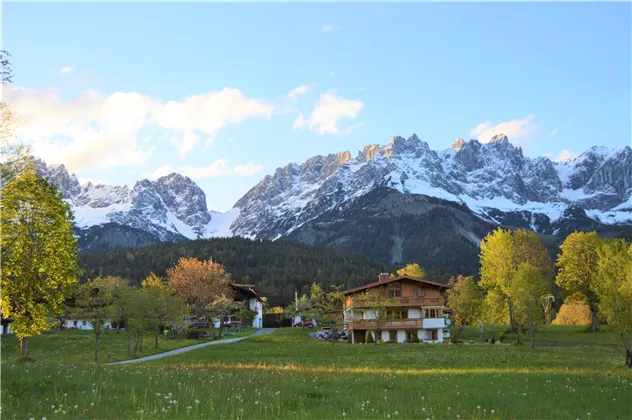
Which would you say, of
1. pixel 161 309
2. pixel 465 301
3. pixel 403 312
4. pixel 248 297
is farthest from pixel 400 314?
pixel 248 297

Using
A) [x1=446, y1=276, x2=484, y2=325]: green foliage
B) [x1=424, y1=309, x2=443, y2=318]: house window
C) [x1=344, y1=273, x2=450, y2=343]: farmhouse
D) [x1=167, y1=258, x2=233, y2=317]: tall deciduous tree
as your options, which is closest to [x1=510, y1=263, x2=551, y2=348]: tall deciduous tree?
[x1=446, y1=276, x2=484, y2=325]: green foliage

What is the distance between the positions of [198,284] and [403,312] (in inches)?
1546

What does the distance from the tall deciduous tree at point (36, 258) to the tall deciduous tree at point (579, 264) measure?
66.0m

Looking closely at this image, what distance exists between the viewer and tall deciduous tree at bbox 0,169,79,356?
117 feet

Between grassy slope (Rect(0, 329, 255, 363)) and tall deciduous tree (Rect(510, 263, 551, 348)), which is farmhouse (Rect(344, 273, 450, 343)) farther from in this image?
grassy slope (Rect(0, 329, 255, 363))

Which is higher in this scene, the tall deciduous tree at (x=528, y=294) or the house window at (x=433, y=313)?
the tall deciduous tree at (x=528, y=294)

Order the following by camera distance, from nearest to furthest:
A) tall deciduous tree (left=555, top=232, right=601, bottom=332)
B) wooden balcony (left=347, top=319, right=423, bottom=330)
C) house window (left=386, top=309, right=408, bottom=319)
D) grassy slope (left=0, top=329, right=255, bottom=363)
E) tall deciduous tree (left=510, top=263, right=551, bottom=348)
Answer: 1. grassy slope (left=0, top=329, right=255, bottom=363)
2. tall deciduous tree (left=510, top=263, right=551, bottom=348)
3. tall deciduous tree (left=555, top=232, right=601, bottom=332)
4. wooden balcony (left=347, top=319, right=423, bottom=330)
5. house window (left=386, top=309, right=408, bottom=319)

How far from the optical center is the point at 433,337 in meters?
83.9

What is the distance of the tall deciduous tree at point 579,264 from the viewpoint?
7662 cm

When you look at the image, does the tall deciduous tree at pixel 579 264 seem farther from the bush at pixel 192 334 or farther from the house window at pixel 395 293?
the bush at pixel 192 334

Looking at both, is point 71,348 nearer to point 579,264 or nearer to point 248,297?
point 248,297

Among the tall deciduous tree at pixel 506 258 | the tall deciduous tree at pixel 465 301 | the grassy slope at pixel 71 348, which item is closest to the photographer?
the grassy slope at pixel 71 348

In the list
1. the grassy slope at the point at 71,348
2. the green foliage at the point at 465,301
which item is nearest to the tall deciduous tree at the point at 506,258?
the green foliage at the point at 465,301

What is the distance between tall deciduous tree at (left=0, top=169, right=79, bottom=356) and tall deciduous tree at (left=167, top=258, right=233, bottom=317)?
2233 inches
